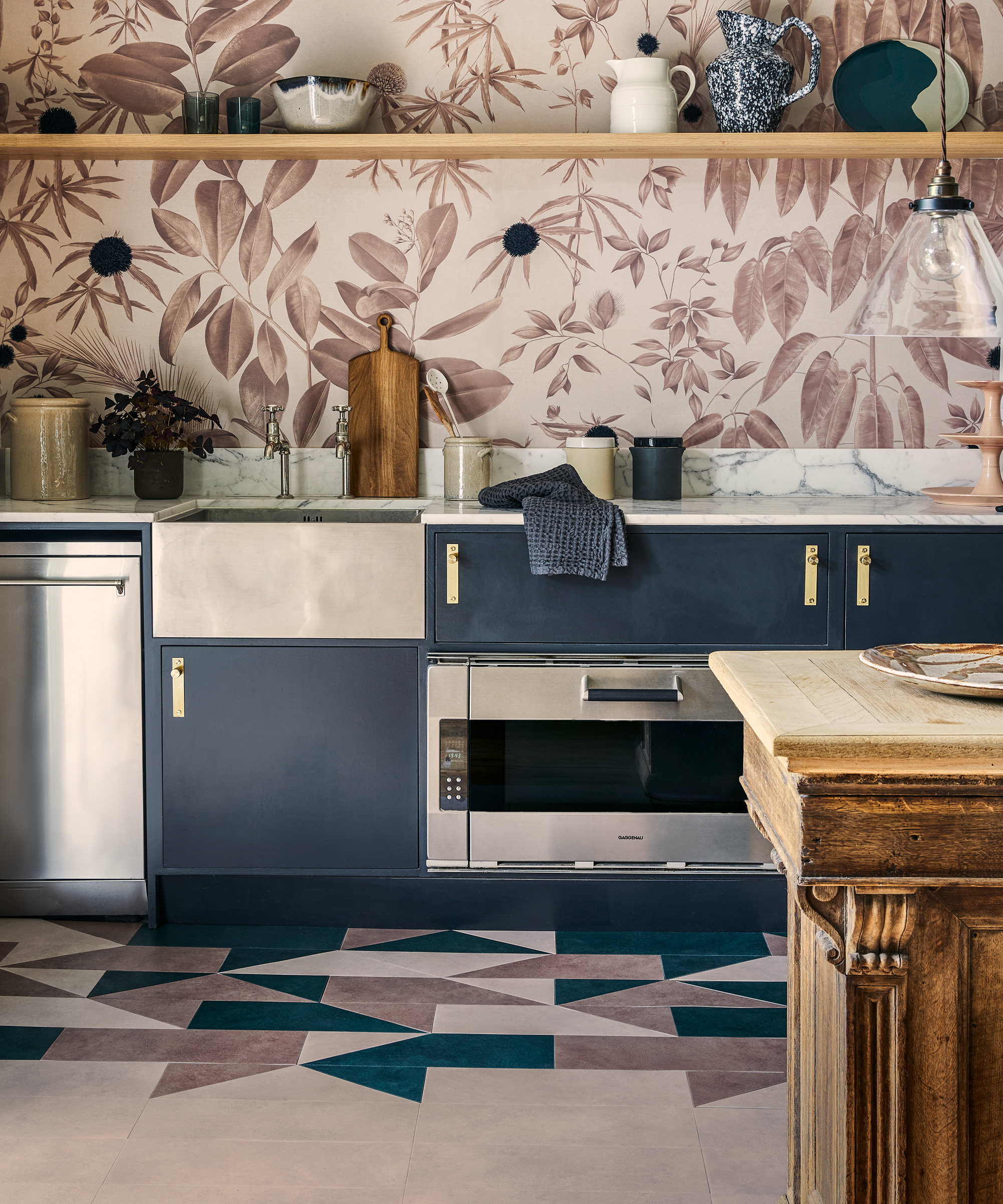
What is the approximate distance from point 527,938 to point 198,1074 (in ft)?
2.87

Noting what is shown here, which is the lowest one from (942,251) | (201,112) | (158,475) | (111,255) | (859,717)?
(859,717)

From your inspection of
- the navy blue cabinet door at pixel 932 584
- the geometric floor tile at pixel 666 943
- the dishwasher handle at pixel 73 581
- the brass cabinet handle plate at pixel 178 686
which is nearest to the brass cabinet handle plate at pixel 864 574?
the navy blue cabinet door at pixel 932 584

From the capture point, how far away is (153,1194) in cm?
183

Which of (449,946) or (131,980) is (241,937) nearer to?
(131,980)

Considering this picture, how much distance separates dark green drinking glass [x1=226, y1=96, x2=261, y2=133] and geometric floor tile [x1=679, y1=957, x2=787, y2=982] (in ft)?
7.40

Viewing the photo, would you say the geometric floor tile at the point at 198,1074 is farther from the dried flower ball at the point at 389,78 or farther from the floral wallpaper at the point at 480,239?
the dried flower ball at the point at 389,78

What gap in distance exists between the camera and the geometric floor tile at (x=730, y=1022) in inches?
92.4

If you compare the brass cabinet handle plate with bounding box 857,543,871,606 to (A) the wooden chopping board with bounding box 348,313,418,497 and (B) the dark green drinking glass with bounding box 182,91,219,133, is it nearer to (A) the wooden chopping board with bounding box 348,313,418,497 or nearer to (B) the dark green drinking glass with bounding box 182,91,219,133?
(A) the wooden chopping board with bounding box 348,313,418,497

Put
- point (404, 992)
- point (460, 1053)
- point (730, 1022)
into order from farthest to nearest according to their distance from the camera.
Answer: point (404, 992) < point (730, 1022) < point (460, 1053)

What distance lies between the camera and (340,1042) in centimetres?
231

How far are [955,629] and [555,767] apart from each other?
37.3 inches

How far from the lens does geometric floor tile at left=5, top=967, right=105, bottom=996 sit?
2.53 m

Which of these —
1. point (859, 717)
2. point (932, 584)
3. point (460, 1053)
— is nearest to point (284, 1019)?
point (460, 1053)

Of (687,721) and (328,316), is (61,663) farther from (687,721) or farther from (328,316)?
(687,721)
